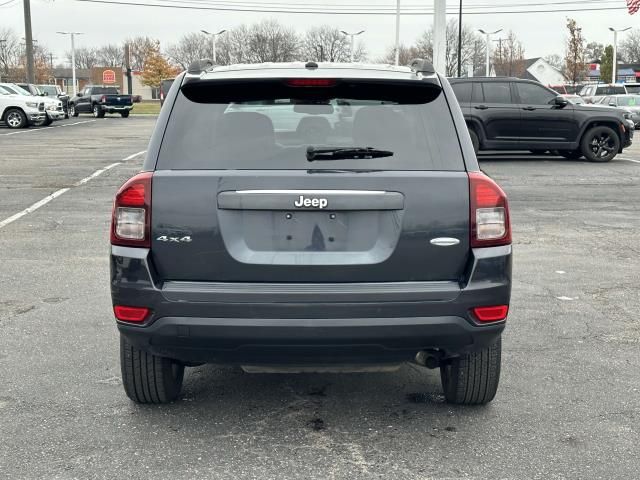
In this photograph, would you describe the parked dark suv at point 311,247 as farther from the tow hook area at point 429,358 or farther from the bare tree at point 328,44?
the bare tree at point 328,44

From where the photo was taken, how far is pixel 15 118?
3250 cm

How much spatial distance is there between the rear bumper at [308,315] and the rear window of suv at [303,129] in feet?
1.65

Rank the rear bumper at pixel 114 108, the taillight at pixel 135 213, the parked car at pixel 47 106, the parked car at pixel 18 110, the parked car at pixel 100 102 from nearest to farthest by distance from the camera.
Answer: the taillight at pixel 135 213, the parked car at pixel 18 110, the parked car at pixel 47 106, the rear bumper at pixel 114 108, the parked car at pixel 100 102

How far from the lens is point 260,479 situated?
11.2ft

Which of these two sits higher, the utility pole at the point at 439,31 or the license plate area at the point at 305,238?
the utility pole at the point at 439,31

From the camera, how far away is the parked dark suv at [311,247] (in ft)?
11.5

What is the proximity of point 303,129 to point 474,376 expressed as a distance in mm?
1469

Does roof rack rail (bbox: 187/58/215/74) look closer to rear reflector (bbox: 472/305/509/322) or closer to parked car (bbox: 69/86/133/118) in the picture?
rear reflector (bbox: 472/305/509/322)

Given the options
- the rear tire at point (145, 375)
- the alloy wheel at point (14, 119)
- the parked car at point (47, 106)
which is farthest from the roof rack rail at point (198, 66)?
the parked car at point (47, 106)

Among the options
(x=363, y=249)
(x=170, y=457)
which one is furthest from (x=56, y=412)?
(x=363, y=249)

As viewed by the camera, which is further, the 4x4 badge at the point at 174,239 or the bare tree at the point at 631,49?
the bare tree at the point at 631,49

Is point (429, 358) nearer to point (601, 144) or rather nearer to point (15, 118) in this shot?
point (601, 144)

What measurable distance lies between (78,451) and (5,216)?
7804 millimetres

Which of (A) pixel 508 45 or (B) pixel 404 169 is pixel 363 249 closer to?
(B) pixel 404 169
